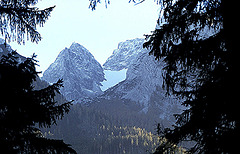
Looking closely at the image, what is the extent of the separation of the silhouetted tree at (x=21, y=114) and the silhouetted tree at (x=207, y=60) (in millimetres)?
2762

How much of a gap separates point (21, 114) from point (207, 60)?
4365 millimetres

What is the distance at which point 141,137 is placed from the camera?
505 feet

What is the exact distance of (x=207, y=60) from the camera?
425 centimetres

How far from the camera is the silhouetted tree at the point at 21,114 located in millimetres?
4832

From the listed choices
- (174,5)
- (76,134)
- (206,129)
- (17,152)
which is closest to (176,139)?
(206,129)

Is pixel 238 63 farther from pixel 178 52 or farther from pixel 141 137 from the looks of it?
pixel 141 137

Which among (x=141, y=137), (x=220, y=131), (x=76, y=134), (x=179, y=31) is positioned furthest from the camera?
(x=76, y=134)

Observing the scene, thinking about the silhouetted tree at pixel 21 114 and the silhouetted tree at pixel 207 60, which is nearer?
the silhouetted tree at pixel 207 60

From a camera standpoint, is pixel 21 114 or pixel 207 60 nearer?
pixel 207 60

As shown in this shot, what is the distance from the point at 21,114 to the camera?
16.9ft

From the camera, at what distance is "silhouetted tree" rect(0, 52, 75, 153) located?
15.9 ft

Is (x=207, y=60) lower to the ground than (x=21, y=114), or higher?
higher

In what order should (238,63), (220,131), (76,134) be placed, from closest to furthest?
(238,63) < (220,131) < (76,134)

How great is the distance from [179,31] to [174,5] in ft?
1.71
